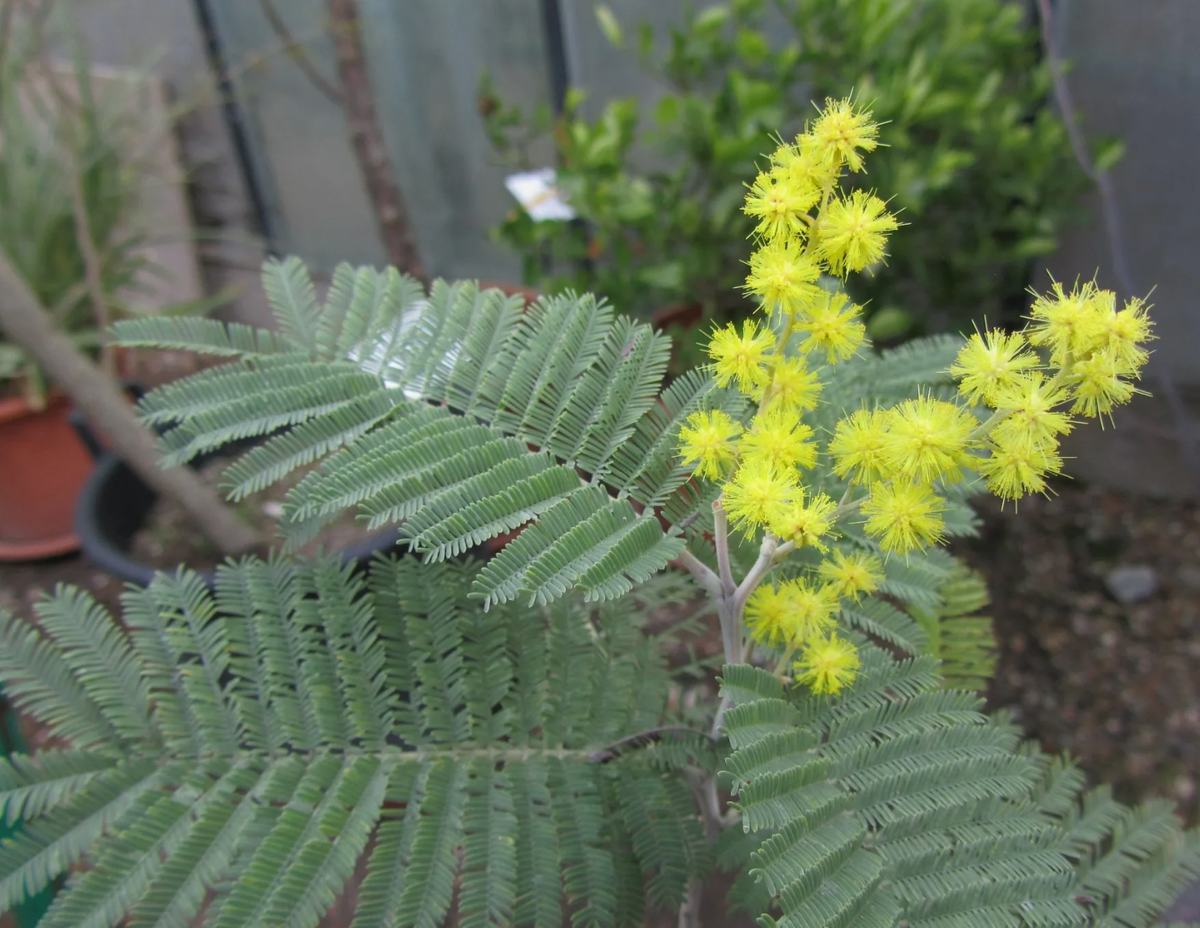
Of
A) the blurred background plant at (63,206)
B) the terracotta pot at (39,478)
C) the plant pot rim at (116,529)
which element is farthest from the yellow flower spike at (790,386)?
the terracotta pot at (39,478)

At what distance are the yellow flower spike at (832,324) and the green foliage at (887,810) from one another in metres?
0.22

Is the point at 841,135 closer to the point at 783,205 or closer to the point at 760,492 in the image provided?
the point at 783,205

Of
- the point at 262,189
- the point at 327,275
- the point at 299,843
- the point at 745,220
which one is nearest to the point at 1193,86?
the point at 745,220

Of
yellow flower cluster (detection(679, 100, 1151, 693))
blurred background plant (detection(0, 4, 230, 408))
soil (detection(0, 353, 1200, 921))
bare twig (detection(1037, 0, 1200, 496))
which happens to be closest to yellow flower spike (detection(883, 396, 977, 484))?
yellow flower cluster (detection(679, 100, 1151, 693))

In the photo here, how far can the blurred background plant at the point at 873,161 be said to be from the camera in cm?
133

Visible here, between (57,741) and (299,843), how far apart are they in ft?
3.62

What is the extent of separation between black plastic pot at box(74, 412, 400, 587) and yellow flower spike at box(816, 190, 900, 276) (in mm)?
924

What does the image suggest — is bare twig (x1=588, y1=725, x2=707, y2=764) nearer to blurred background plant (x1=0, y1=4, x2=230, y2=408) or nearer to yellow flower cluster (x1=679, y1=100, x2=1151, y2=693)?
yellow flower cluster (x1=679, y1=100, x2=1151, y2=693)

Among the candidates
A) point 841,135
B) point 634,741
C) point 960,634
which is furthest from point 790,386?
point 960,634

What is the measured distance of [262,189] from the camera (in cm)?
316

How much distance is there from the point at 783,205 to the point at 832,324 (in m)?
0.07

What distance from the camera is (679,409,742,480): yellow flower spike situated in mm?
502

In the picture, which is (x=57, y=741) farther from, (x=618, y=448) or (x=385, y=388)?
(x=618, y=448)

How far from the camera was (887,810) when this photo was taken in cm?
54
